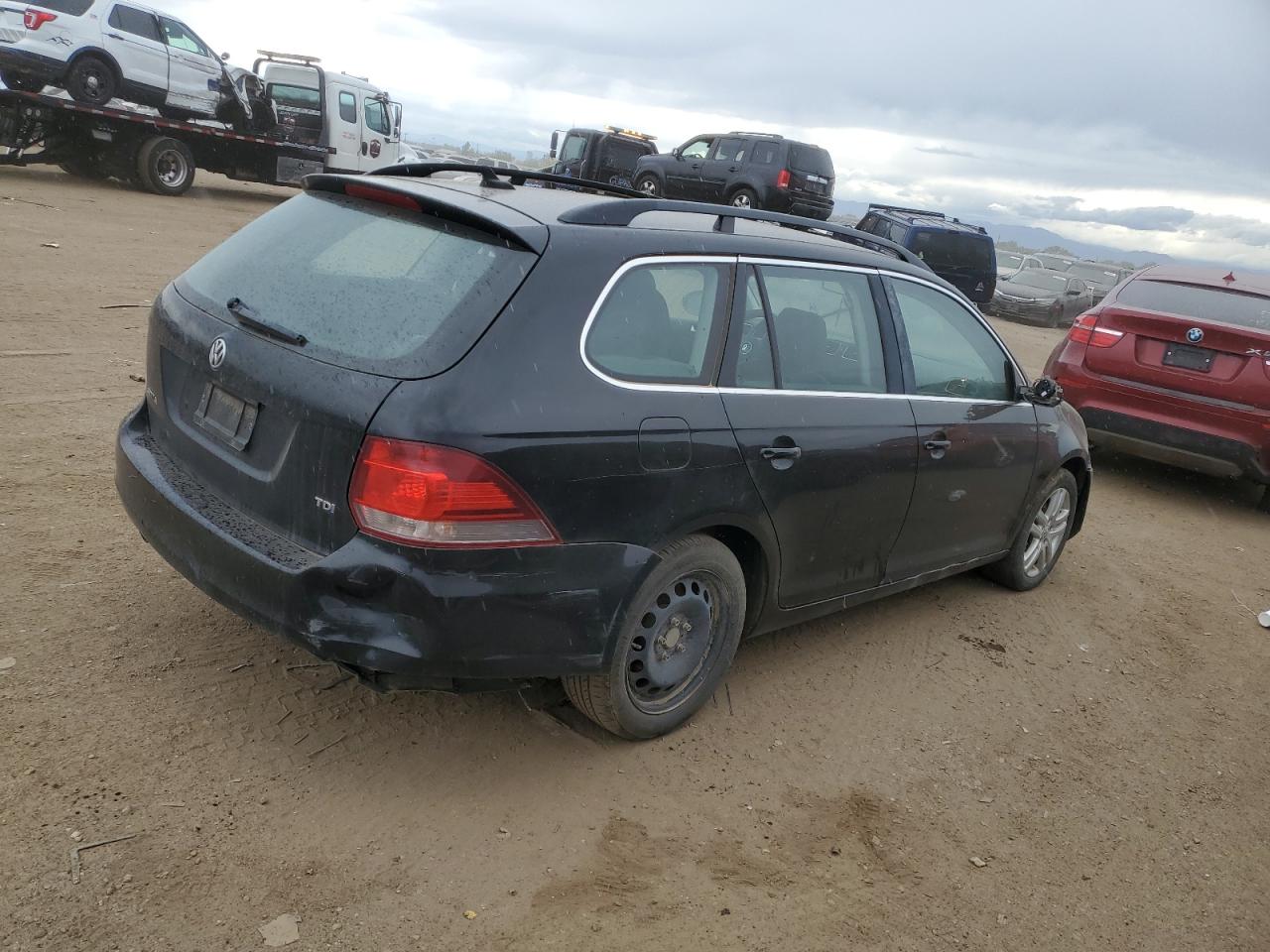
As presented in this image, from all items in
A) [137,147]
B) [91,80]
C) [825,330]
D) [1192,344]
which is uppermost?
[825,330]

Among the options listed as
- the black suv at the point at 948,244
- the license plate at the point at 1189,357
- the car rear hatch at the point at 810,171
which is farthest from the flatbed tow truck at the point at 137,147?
the license plate at the point at 1189,357

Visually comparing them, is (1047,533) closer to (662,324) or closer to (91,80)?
(662,324)

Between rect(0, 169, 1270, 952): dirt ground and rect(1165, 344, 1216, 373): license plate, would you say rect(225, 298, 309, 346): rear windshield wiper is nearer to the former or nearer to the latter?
rect(0, 169, 1270, 952): dirt ground

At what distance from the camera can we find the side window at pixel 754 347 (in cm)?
356

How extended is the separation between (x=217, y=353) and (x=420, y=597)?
1.06m

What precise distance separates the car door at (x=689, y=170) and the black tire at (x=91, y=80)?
11.0 m

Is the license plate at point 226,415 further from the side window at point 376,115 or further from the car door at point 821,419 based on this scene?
the side window at point 376,115

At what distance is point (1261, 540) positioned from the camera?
7.34 metres

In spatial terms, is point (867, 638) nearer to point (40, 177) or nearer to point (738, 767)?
point (738, 767)

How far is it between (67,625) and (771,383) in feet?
8.43

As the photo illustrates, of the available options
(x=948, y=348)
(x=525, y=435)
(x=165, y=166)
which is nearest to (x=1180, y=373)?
(x=948, y=348)

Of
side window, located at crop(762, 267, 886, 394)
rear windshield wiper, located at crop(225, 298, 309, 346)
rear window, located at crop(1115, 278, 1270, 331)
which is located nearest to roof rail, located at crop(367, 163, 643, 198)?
side window, located at crop(762, 267, 886, 394)

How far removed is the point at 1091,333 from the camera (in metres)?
8.11

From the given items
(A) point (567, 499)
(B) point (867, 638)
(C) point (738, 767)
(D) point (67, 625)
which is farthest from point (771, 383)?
(D) point (67, 625)
